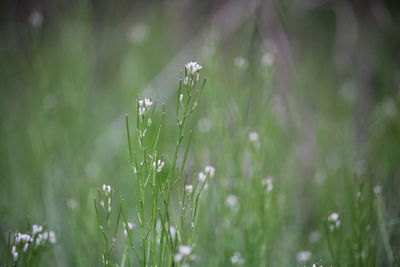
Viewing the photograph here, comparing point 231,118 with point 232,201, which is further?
point 231,118

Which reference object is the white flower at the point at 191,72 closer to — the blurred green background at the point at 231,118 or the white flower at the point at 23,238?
the blurred green background at the point at 231,118

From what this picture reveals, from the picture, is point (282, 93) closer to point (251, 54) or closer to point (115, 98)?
point (251, 54)

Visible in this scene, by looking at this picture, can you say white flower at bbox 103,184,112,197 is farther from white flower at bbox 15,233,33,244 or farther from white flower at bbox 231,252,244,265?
white flower at bbox 231,252,244,265

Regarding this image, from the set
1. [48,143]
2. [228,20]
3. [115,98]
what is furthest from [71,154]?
[228,20]

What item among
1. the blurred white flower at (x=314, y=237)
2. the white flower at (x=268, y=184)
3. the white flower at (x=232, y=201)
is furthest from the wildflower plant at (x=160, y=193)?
the blurred white flower at (x=314, y=237)

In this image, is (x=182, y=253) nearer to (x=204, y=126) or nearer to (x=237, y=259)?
(x=237, y=259)

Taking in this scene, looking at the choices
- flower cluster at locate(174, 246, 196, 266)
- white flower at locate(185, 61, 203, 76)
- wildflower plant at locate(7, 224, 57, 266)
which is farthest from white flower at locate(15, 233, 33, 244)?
white flower at locate(185, 61, 203, 76)

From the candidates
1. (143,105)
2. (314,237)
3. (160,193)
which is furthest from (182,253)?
(314,237)

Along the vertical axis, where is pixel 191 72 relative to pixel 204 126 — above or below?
below

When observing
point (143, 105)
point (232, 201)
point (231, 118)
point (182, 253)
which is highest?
point (231, 118)
